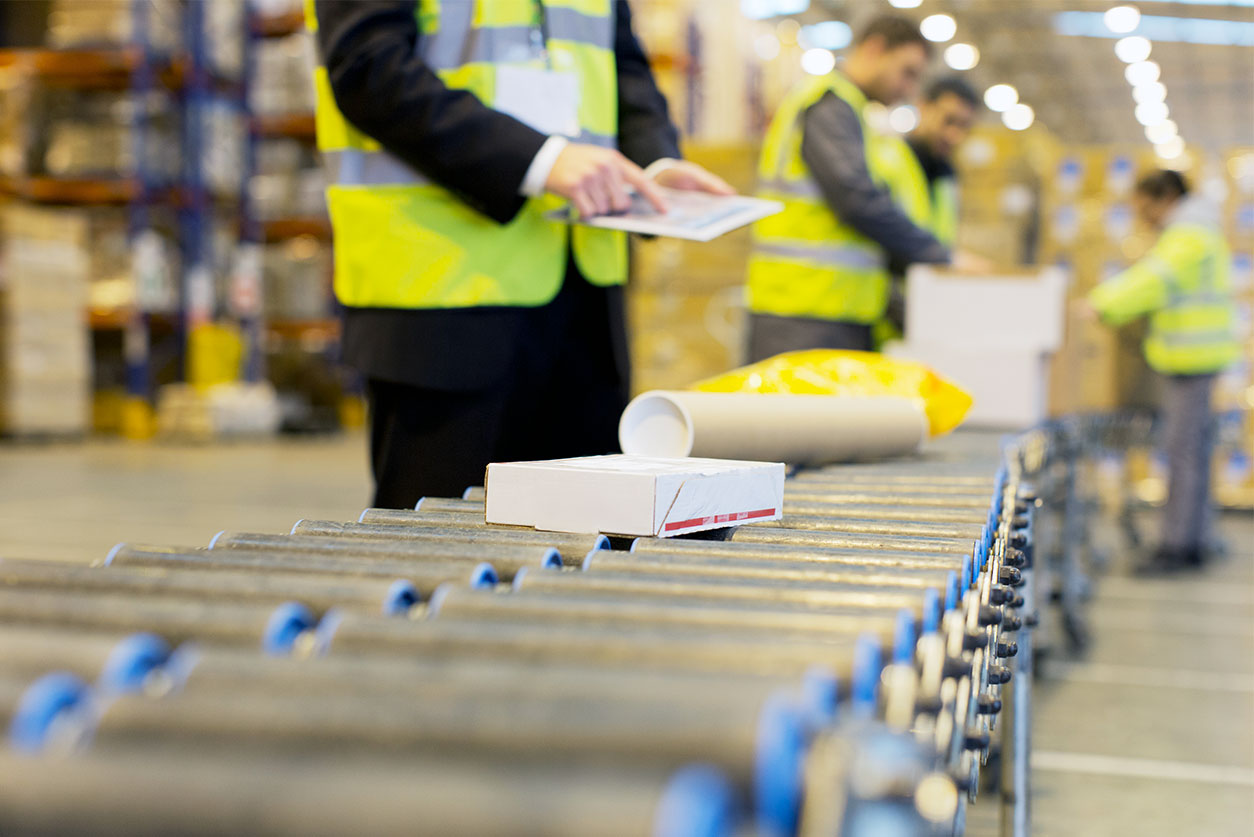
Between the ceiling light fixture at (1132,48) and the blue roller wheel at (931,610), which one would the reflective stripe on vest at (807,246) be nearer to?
the blue roller wheel at (931,610)

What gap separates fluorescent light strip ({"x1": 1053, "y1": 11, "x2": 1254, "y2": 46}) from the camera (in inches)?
667

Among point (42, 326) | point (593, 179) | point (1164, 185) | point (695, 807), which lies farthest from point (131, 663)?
point (42, 326)

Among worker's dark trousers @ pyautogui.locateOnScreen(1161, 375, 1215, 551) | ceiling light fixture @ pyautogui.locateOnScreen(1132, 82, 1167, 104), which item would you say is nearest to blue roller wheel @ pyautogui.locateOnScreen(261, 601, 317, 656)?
worker's dark trousers @ pyautogui.locateOnScreen(1161, 375, 1215, 551)

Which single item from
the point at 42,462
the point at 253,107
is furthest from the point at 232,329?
the point at 42,462

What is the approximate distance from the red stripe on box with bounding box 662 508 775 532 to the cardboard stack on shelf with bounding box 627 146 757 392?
491 cm

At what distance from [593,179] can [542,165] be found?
0.08 metres

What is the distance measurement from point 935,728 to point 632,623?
0.17 m

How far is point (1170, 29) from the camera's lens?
17.4 meters

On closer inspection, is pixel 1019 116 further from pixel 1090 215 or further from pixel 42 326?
pixel 42 326

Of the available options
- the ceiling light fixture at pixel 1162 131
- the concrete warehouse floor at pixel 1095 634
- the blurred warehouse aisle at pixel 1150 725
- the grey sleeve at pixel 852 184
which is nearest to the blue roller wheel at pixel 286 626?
the concrete warehouse floor at pixel 1095 634

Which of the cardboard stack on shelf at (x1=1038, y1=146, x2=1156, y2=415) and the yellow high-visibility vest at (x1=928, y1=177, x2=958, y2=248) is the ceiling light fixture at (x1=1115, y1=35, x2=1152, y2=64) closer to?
the cardboard stack on shelf at (x1=1038, y1=146, x2=1156, y2=415)

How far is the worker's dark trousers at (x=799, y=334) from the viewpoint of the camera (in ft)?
11.7

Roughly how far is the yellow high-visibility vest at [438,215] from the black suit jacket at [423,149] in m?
0.03

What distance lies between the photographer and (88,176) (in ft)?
31.8
